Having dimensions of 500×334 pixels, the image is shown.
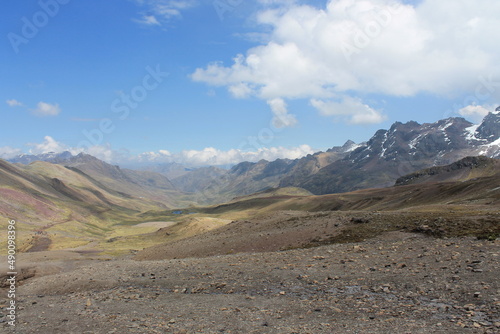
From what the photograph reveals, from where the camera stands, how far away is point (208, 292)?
21.8 metres

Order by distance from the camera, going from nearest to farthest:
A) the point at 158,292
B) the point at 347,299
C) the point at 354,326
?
the point at 354,326, the point at 347,299, the point at 158,292

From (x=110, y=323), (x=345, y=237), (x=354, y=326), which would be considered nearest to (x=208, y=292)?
(x=110, y=323)

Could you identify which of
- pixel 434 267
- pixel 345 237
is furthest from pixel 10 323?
pixel 345 237

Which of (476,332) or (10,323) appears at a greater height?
(10,323)

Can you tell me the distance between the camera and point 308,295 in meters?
18.4

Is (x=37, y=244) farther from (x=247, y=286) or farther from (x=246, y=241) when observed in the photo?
(x=247, y=286)

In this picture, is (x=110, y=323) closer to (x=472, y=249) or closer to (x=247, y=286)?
(x=247, y=286)

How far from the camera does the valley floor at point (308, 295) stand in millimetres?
14078

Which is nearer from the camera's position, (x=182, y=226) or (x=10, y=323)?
(x=10, y=323)

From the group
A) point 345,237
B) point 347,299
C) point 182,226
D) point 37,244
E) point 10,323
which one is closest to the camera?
point 347,299

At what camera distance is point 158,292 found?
23.5m

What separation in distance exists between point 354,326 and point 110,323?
12.1 metres

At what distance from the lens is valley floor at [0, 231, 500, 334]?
14078 millimetres

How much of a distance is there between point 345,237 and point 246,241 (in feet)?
44.0
